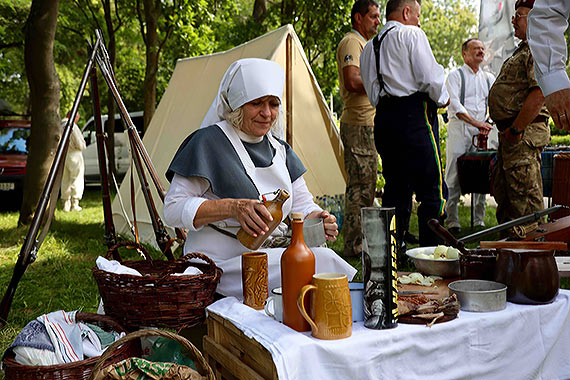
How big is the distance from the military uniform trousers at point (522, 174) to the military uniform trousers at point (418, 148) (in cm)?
58

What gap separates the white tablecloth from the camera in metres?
1.46

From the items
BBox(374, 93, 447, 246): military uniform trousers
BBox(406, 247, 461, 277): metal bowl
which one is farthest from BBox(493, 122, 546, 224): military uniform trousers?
BBox(406, 247, 461, 277): metal bowl

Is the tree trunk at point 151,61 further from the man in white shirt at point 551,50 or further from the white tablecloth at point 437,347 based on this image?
the white tablecloth at point 437,347

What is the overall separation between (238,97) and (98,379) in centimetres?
121

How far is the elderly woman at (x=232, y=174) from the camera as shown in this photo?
223cm

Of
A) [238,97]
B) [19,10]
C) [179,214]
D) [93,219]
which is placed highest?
[19,10]

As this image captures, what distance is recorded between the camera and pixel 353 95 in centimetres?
473

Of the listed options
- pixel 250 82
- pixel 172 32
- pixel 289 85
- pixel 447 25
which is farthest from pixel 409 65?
pixel 447 25

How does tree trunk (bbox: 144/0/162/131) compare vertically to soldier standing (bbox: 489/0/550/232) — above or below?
above

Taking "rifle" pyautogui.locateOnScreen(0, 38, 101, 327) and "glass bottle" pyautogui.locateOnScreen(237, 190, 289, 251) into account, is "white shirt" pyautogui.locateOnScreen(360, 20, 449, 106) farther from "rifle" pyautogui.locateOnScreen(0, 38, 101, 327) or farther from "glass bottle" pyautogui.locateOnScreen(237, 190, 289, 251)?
"glass bottle" pyautogui.locateOnScreen(237, 190, 289, 251)

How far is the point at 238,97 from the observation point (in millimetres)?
2312

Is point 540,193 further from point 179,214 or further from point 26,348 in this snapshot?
point 26,348

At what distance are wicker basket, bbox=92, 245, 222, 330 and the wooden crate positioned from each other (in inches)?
6.2

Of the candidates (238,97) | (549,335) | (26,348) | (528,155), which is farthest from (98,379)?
(528,155)
